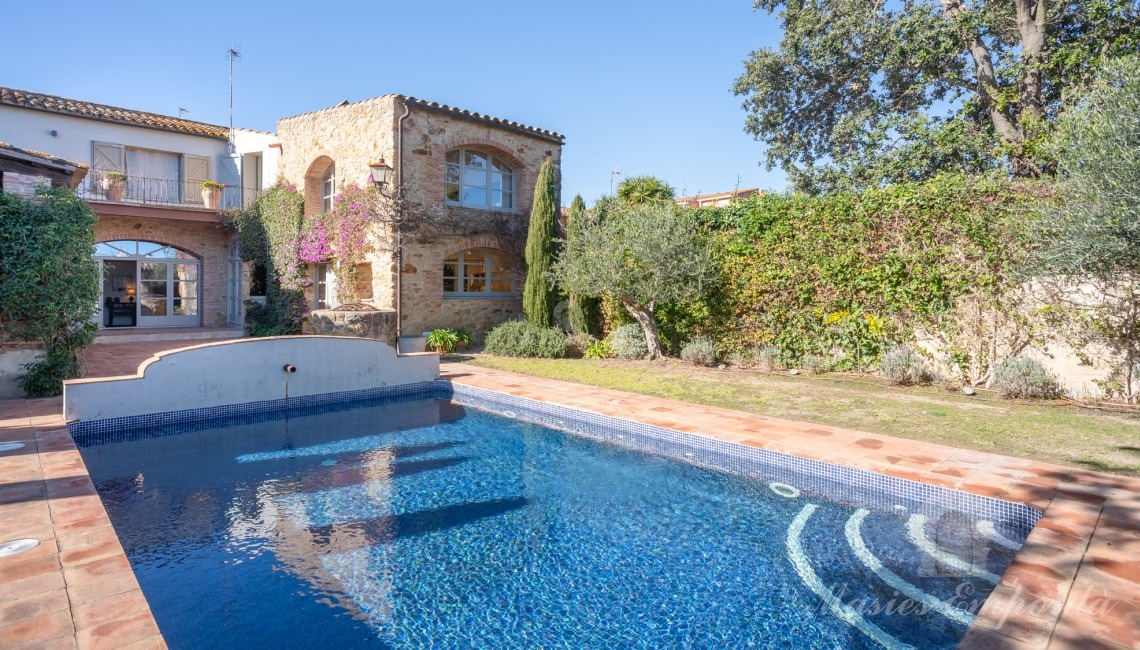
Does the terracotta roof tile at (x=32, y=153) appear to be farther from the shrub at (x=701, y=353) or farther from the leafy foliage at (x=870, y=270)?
the leafy foliage at (x=870, y=270)

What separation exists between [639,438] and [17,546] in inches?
203

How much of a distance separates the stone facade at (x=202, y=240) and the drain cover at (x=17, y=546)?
650 inches

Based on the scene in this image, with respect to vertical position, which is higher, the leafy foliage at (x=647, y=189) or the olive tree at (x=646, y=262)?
the leafy foliage at (x=647, y=189)


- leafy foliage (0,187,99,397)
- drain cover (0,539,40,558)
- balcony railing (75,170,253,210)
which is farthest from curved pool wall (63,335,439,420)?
balcony railing (75,170,253,210)

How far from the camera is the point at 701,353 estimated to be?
11.4 m

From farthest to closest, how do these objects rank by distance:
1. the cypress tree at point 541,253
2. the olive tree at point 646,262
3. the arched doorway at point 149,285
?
1. the arched doorway at point 149,285
2. the cypress tree at point 541,253
3. the olive tree at point 646,262

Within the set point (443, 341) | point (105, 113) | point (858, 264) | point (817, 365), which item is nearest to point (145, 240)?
point (105, 113)

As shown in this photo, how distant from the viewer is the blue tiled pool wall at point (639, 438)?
4711mm

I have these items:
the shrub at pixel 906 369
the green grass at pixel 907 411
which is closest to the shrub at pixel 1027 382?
the green grass at pixel 907 411

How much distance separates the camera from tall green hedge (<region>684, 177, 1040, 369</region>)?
876 cm

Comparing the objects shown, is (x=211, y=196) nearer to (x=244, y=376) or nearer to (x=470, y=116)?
(x=470, y=116)

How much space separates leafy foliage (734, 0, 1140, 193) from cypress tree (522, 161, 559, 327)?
6392 millimetres

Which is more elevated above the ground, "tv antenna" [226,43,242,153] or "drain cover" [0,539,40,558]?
"tv antenna" [226,43,242,153]

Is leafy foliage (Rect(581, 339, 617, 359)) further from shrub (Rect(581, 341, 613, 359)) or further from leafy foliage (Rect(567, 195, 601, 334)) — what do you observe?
leafy foliage (Rect(567, 195, 601, 334))
